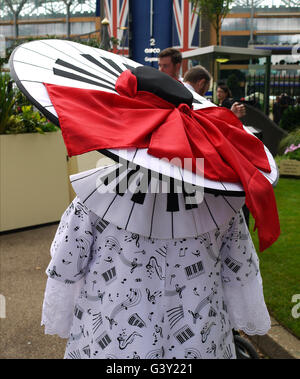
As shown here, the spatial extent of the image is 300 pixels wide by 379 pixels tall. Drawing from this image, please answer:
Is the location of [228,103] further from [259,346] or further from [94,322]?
[94,322]

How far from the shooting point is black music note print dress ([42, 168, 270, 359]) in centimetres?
167

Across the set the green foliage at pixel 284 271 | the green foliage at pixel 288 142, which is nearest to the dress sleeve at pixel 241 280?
the green foliage at pixel 284 271

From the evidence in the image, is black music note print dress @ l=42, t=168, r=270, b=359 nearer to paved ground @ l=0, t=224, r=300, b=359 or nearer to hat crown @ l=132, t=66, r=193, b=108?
hat crown @ l=132, t=66, r=193, b=108

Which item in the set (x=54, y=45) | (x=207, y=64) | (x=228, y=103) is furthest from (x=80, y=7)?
(x=54, y=45)

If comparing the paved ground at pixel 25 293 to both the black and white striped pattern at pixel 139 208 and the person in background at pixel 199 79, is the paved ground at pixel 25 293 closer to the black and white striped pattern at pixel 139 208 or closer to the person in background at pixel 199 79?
the black and white striped pattern at pixel 139 208

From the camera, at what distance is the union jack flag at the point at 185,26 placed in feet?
117

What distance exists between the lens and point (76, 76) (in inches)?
61.4

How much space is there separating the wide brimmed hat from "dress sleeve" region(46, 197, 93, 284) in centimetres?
40

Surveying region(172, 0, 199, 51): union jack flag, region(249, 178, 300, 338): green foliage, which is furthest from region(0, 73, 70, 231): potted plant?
region(172, 0, 199, 51): union jack flag

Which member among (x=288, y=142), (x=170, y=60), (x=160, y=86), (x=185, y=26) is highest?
(x=185, y=26)

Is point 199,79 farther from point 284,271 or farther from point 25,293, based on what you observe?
point 25,293

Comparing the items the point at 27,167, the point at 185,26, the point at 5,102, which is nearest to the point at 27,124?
the point at 5,102

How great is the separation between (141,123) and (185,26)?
38253 mm

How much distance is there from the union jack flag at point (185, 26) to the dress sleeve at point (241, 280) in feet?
117
